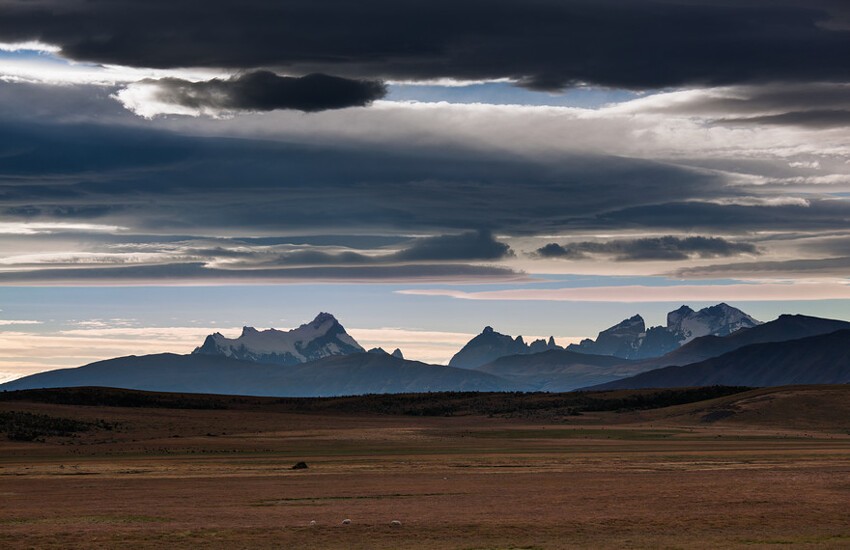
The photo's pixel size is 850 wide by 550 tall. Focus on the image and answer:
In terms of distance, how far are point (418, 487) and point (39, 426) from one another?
81.8 metres

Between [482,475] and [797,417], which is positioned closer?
[482,475]

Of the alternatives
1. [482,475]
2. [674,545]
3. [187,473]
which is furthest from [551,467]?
[674,545]

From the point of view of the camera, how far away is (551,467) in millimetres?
84625

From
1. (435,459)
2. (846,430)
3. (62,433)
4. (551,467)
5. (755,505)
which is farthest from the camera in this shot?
(846,430)

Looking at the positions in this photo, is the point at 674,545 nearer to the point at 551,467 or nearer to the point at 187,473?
the point at 551,467

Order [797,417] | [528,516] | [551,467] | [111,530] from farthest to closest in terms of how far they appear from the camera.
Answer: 1. [797,417]
2. [551,467]
3. [528,516]
4. [111,530]

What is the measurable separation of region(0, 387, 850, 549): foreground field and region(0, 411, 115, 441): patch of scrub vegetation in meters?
0.45

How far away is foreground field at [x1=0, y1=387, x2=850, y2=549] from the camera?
151ft

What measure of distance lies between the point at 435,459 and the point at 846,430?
81690 millimetres

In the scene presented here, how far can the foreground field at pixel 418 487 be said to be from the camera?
45875 millimetres

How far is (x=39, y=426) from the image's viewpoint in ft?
445

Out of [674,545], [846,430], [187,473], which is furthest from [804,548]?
[846,430]

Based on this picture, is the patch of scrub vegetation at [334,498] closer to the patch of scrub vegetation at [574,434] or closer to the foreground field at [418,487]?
the foreground field at [418,487]

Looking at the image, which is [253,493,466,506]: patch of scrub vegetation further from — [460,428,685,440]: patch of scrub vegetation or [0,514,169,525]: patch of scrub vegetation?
→ [460,428,685,440]: patch of scrub vegetation
